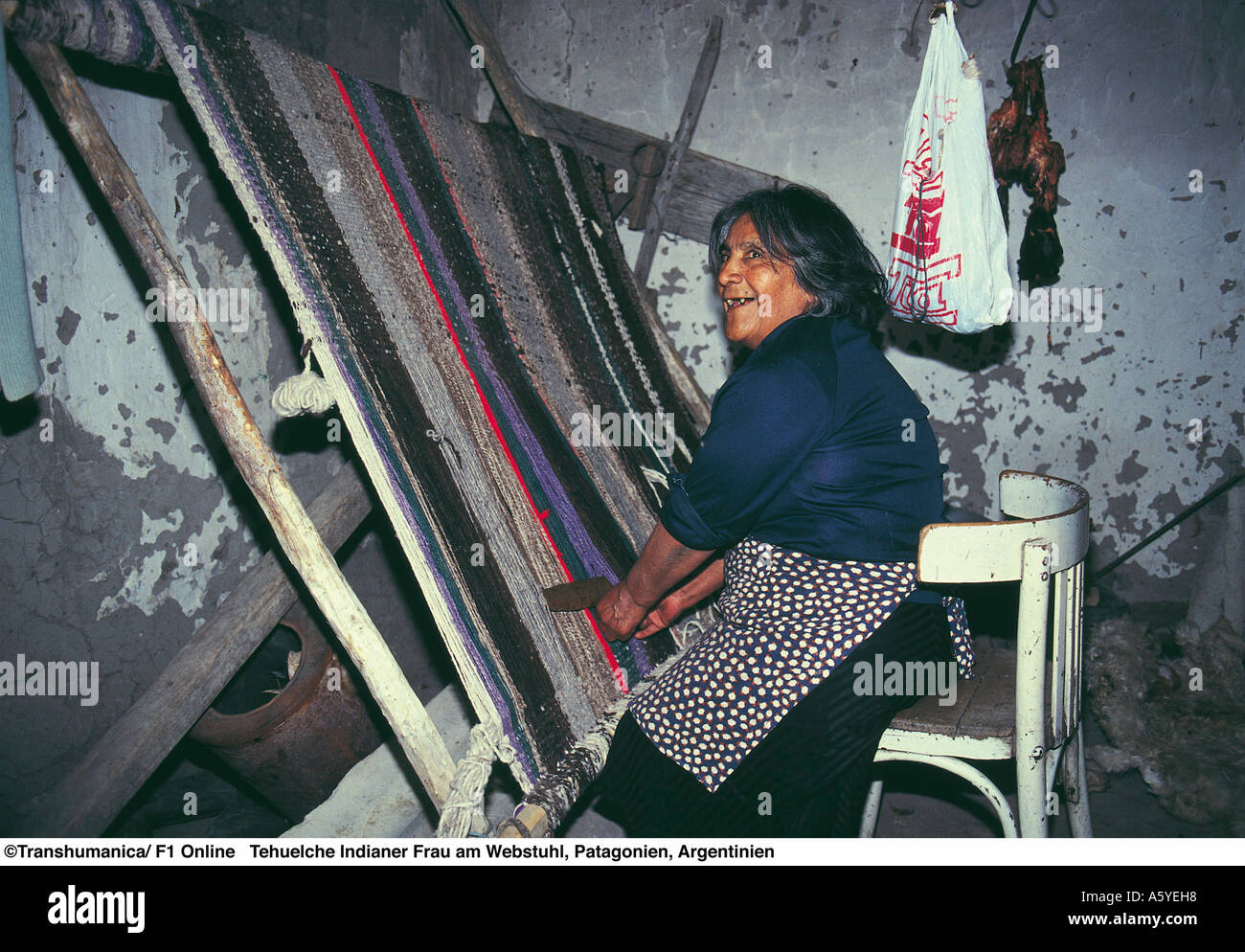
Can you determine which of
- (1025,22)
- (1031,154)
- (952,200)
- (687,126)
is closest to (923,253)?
(952,200)

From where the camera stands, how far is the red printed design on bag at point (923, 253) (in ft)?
6.92

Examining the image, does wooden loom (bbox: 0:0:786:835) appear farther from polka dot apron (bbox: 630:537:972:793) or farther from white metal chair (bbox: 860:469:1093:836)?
→ white metal chair (bbox: 860:469:1093:836)

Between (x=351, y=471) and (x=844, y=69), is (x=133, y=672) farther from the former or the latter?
(x=844, y=69)

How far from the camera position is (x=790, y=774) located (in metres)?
1.39

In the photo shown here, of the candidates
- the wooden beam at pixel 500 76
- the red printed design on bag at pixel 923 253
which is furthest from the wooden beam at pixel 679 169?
the red printed design on bag at pixel 923 253

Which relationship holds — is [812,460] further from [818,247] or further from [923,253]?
[923,253]

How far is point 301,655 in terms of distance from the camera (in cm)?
217

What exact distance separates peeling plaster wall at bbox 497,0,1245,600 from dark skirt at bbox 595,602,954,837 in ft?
6.13

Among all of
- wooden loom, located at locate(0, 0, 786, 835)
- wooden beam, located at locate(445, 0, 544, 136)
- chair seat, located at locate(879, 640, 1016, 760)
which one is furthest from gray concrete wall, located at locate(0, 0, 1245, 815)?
chair seat, located at locate(879, 640, 1016, 760)

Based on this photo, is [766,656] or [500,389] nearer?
[766,656]

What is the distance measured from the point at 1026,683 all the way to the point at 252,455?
4.22ft

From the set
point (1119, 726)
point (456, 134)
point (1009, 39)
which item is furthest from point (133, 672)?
point (1009, 39)

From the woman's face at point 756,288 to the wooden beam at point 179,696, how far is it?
105 cm

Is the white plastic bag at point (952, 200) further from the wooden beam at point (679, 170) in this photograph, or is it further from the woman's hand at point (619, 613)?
the woman's hand at point (619, 613)
